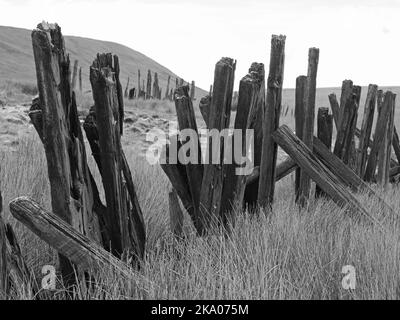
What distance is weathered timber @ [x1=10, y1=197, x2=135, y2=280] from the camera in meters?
2.64

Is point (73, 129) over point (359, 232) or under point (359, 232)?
over

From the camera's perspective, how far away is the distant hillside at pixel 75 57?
55.6 metres

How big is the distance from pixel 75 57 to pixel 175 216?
6943cm

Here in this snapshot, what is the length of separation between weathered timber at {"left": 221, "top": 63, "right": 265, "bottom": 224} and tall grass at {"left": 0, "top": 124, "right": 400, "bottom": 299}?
12 cm

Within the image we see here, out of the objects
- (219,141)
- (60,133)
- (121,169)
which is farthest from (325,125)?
(60,133)

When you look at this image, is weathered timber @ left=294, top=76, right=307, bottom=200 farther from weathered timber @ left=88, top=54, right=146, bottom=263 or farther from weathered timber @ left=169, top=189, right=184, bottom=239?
weathered timber @ left=88, top=54, right=146, bottom=263

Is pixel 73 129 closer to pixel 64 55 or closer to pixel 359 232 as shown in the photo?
pixel 64 55

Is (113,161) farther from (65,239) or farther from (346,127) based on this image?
(346,127)

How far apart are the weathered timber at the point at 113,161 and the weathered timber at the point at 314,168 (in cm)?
133

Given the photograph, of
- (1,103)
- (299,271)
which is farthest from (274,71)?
(1,103)

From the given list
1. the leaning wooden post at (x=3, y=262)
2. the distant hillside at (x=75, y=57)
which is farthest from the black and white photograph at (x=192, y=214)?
the distant hillside at (x=75, y=57)

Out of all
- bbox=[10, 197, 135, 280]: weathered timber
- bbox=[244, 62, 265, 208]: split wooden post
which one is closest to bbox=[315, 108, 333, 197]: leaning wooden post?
bbox=[244, 62, 265, 208]: split wooden post
